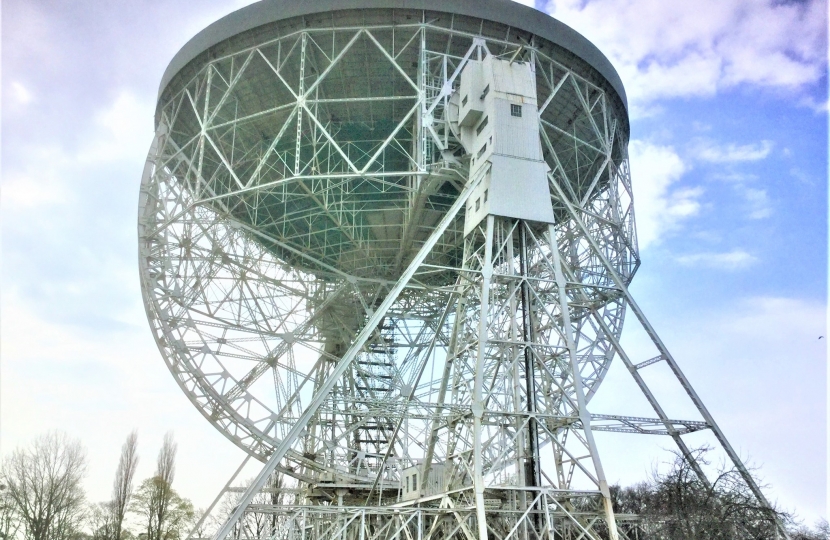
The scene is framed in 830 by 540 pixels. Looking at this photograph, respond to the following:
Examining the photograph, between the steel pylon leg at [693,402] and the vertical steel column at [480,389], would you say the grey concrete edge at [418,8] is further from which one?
the vertical steel column at [480,389]

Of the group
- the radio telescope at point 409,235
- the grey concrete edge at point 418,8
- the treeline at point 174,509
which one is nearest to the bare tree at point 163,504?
the treeline at point 174,509

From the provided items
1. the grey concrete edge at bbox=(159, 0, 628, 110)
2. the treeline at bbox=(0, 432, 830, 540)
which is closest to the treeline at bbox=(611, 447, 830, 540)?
the treeline at bbox=(0, 432, 830, 540)

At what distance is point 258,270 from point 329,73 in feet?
29.0

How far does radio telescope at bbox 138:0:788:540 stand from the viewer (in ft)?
64.6

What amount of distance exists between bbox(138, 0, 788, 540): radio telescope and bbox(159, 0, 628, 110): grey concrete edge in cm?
7

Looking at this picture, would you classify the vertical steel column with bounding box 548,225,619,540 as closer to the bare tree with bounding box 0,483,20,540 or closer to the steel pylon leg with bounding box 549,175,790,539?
the steel pylon leg with bounding box 549,175,790,539

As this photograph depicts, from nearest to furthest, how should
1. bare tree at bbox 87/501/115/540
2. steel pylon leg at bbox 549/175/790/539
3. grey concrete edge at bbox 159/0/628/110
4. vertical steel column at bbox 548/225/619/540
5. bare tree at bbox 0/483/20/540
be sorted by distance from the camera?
vertical steel column at bbox 548/225/619/540 < steel pylon leg at bbox 549/175/790/539 < grey concrete edge at bbox 159/0/628/110 < bare tree at bbox 0/483/20/540 < bare tree at bbox 87/501/115/540

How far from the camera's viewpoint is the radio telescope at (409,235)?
1970 centimetres

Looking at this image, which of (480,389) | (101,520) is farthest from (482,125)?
(101,520)

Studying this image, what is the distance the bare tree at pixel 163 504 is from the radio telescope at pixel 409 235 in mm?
13393

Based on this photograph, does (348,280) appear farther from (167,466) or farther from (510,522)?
(167,466)

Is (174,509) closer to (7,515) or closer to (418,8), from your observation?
(7,515)

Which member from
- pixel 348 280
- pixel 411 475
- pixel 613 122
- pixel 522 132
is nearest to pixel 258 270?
pixel 348 280

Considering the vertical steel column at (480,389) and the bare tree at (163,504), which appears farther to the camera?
the bare tree at (163,504)
